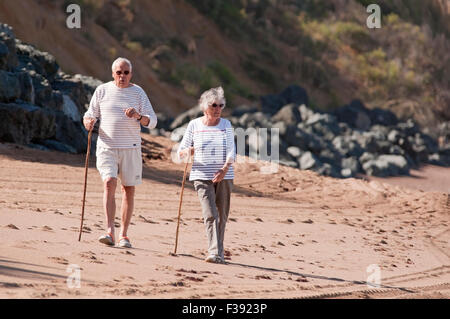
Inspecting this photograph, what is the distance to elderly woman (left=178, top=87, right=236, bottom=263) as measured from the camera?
805 centimetres

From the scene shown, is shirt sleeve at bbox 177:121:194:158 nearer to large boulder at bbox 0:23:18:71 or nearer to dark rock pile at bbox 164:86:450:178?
large boulder at bbox 0:23:18:71

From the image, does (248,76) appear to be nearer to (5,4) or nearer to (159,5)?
(159,5)

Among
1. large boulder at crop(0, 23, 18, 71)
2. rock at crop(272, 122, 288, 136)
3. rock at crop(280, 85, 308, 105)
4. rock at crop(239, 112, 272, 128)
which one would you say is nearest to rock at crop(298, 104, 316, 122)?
rock at crop(239, 112, 272, 128)

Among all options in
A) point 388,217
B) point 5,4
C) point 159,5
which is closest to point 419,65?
point 159,5

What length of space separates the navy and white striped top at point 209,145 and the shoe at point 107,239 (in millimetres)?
962

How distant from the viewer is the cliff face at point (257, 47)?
31.5m

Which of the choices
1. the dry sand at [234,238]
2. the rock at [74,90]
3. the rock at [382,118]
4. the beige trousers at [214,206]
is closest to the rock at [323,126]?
the rock at [382,118]

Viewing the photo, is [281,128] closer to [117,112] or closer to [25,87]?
[25,87]

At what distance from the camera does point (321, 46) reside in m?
52.6

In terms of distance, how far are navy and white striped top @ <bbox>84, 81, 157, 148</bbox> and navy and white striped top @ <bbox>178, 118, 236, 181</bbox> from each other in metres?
0.37

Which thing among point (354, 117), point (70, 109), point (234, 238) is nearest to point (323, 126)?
point (354, 117)

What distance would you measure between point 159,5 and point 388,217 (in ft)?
91.8

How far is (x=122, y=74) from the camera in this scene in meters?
8.07

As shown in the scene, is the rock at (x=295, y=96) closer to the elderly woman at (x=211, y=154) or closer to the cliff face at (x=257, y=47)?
the cliff face at (x=257, y=47)
